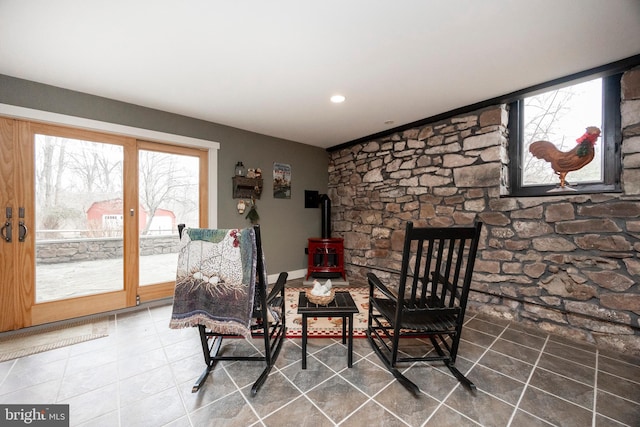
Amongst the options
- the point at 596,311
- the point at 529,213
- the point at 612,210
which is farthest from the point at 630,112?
the point at 596,311

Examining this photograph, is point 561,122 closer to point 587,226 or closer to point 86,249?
point 587,226

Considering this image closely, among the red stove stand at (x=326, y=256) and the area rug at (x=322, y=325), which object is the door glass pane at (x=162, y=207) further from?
the red stove stand at (x=326, y=256)

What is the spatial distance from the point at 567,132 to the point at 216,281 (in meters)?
3.34

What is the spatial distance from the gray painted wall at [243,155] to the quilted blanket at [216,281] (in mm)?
2010

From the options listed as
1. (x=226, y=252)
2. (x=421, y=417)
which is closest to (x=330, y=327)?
(x=421, y=417)

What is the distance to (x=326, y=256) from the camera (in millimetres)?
4090

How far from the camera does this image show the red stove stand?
4.07 meters

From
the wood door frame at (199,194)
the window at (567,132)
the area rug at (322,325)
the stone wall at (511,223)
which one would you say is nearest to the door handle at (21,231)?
the wood door frame at (199,194)

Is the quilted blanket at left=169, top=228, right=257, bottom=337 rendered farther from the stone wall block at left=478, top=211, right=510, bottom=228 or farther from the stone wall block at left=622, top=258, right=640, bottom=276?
the stone wall block at left=622, top=258, right=640, bottom=276

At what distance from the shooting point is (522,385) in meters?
1.66

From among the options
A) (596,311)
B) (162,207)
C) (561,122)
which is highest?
(561,122)

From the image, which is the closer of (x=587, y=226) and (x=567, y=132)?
→ (x=587, y=226)

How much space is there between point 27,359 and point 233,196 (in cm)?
242

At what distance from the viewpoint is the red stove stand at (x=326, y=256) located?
13.3 feet
